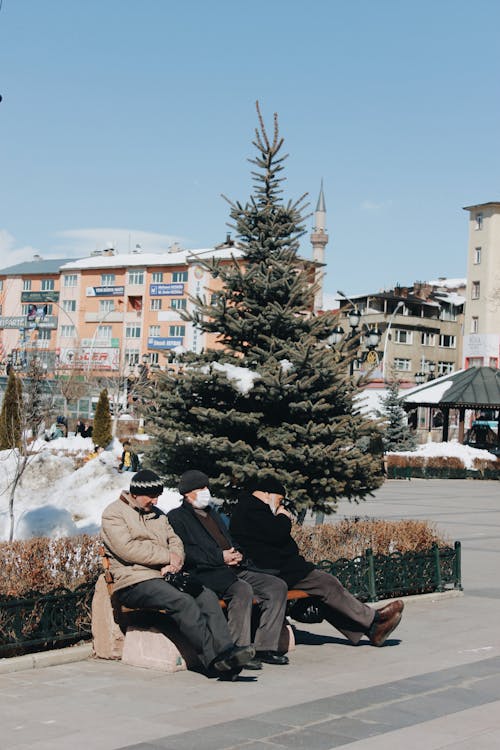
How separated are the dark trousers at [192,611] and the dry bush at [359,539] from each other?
343 centimetres

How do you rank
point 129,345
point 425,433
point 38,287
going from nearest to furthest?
point 425,433 < point 129,345 < point 38,287

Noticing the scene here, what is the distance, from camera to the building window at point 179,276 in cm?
10531

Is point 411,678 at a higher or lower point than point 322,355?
lower

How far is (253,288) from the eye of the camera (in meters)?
13.3

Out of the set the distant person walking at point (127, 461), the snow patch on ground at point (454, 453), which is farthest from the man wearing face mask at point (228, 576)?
the snow patch on ground at point (454, 453)

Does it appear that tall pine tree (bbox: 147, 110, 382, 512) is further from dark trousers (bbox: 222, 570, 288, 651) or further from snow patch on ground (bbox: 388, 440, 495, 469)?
snow patch on ground (bbox: 388, 440, 495, 469)

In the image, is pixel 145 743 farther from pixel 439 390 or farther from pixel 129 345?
pixel 129 345

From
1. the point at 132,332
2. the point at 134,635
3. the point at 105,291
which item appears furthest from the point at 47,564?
the point at 105,291

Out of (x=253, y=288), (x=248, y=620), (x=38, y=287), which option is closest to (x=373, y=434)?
(x=253, y=288)

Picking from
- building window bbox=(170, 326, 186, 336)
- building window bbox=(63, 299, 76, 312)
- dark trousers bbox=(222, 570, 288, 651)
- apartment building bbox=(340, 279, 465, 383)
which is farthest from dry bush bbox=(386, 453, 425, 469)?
building window bbox=(63, 299, 76, 312)

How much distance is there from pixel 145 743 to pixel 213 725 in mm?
557

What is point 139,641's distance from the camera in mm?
7660

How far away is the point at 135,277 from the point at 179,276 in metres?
5.91

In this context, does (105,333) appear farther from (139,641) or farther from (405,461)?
(139,641)
